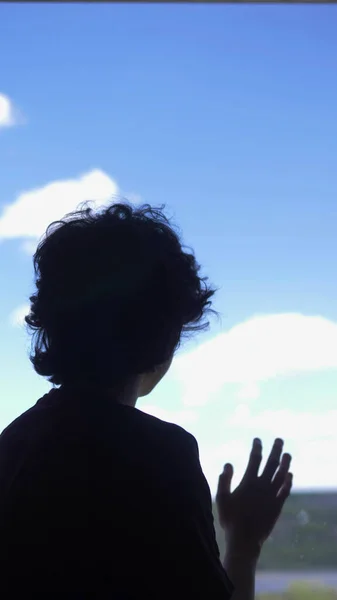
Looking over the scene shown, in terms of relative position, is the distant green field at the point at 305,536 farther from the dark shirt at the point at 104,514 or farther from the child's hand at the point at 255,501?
the dark shirt at the point at 104,514

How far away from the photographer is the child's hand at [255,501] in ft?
3.05

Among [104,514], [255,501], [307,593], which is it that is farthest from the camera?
[307,593]

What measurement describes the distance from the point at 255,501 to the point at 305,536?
1.43 feet

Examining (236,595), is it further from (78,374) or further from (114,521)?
(78,374)

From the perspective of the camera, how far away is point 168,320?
0.97 metres

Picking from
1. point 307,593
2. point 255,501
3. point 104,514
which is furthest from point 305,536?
point 104,514

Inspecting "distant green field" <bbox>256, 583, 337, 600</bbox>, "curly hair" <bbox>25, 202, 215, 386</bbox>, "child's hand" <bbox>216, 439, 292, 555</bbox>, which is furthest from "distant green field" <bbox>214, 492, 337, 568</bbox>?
"curly hair" <bbox>25, 202, 215, 386</bbox>

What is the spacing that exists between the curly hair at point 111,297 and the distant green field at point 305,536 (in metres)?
0.50

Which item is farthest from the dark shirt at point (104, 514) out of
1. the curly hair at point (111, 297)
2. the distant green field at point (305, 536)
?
the distant green field at point (305, 536)

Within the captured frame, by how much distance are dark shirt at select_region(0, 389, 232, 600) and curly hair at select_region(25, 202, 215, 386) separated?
14 cm

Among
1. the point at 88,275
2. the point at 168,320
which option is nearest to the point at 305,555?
the point at 168,320

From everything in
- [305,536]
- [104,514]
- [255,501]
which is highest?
[305,536]

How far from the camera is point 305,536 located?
51.6 inches

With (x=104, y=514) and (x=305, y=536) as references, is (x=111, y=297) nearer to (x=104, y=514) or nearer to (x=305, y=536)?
(x=104, y=514)
